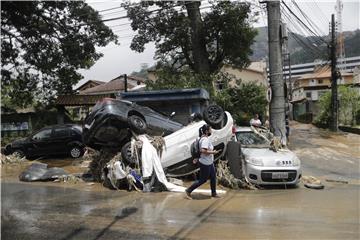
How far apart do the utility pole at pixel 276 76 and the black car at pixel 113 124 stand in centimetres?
387

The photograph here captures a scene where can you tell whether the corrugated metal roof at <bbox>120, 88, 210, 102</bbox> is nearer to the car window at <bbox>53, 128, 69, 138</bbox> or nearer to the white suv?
the white suv

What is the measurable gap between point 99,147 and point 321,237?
7.09 metres

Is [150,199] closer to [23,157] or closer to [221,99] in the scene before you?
[23,157]

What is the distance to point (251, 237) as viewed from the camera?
6512 millimetres

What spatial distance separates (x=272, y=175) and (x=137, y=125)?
351 centimetres

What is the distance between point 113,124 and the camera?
11.2 meters

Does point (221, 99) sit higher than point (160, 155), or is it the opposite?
point (221, 99)

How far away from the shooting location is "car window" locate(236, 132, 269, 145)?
40.2ft

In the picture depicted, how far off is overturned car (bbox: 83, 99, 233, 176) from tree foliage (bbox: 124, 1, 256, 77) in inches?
502

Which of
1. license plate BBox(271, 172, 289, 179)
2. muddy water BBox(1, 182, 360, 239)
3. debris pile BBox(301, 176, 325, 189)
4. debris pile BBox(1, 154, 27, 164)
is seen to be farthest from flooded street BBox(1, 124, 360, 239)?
debris pile BBox(1, 154, 27, 164)

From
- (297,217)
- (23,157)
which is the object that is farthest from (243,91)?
(297,217)

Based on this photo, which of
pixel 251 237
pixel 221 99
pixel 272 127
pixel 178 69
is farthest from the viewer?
pixel 178 69

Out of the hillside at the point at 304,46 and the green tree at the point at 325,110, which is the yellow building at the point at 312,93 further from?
the hillside at the point at 304,46

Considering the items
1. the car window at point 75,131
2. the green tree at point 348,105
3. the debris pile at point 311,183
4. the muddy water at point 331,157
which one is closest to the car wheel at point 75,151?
the car window at point 75,131
